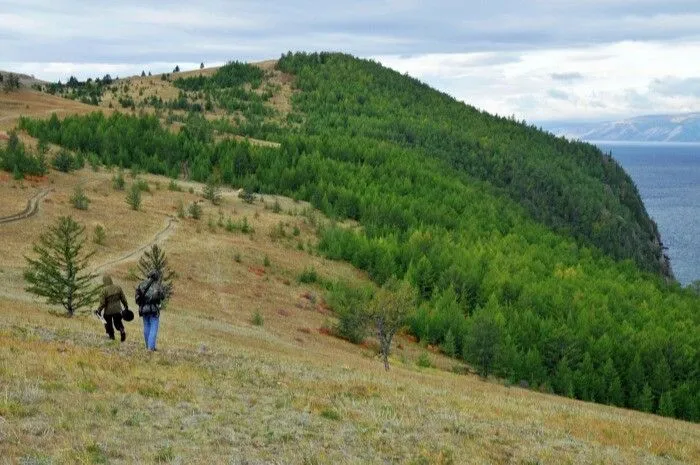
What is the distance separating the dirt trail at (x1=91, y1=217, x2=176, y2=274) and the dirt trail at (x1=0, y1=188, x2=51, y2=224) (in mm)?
7972

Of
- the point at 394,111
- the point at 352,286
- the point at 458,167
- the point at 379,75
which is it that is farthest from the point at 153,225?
the point at 379,75

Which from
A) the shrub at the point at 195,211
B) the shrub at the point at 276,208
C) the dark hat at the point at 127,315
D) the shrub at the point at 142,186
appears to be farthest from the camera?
the shrub at the point at 276,208

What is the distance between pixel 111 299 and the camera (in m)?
22.4

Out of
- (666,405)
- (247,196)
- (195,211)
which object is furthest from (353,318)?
(247,196)

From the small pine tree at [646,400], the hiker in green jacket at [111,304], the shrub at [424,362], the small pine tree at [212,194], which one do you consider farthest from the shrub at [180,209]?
the hiker in green jacket at [111,304]

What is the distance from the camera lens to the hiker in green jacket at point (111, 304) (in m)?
22.2

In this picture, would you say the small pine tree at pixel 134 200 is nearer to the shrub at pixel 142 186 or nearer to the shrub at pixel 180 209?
the shrub at pixel 180 209

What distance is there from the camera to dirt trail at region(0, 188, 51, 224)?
51906 mm

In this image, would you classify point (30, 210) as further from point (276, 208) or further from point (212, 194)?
point (276, 208)

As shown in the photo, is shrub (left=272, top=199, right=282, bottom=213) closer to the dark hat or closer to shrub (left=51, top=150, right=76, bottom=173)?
shrub (left=51, top=150, right=76, bottom=173)

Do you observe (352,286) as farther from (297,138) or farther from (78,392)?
(297,138)

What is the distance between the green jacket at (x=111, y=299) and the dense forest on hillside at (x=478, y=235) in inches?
1237

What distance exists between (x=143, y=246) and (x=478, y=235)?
144ft

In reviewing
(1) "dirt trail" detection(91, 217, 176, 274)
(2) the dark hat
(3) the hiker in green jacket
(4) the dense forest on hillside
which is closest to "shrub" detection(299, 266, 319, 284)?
(4) the dense forest on hillside
